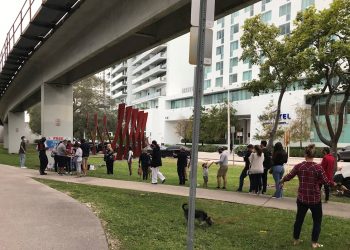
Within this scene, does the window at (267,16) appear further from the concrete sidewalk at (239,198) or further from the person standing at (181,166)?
the concrete sidewalk at (239,198)

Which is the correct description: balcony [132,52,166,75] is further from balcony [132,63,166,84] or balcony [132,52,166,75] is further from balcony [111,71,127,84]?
balcony [111,71,127,84]

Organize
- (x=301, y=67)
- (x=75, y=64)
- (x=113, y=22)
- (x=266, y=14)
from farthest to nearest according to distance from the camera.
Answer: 1. (x=266, y=14)
2. (x=75, y=64)
3. (x=301, y=67)
4. (x=113, y=22)

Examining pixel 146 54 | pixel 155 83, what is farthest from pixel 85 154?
pixel 146 54

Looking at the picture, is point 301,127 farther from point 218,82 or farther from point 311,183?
point 311,183

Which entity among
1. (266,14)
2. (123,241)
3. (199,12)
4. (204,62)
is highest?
(266,14)

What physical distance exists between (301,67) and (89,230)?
34.7 feet

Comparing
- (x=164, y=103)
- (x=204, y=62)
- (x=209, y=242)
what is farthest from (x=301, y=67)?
(x=164, y=103)

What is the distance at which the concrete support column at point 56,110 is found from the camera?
24.0 metres

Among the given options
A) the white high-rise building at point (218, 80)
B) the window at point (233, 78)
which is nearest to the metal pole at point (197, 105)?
the white high-rise building at point (218, 80)

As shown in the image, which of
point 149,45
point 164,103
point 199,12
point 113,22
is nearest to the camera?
point 199,12

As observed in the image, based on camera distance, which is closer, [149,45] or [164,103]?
[149,45]

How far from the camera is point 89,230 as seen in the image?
8070 mm

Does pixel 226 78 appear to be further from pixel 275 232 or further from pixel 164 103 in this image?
pixel 275 232

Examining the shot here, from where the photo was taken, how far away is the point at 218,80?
83.8 m
